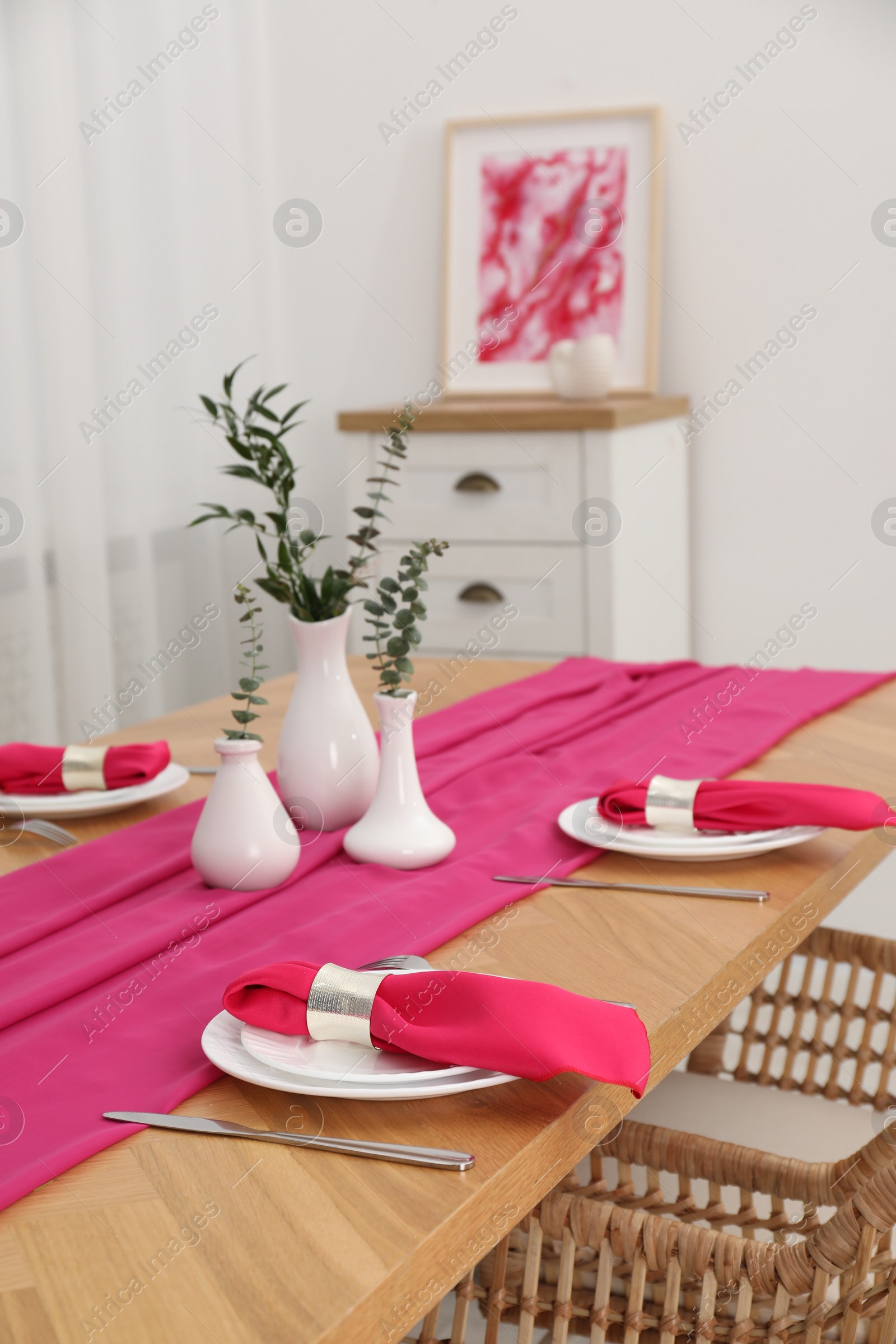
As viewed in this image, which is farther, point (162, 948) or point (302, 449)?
point (302, 449)

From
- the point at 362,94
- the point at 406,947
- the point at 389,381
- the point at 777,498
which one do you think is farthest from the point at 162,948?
the point at 362,94

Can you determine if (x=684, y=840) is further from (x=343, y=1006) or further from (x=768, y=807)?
(x=343, y=1006)

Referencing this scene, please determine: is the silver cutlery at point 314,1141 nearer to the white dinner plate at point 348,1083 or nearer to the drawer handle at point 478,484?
the white dinner plate at point 348,1083

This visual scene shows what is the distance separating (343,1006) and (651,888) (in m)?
0.38

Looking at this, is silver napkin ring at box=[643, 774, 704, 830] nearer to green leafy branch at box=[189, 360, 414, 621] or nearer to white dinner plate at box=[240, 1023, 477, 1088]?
green leafy branch at box=[189, 360, 414, 621]

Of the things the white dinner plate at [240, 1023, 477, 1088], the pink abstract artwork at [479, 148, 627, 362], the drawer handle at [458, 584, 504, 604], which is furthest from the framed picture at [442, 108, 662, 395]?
the white dinner plate at [240, 1023, 477, 1088]

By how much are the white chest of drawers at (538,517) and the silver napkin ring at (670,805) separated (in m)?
1.57

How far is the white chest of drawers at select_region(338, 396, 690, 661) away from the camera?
8.87 feet

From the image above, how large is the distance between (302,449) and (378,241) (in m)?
0.60

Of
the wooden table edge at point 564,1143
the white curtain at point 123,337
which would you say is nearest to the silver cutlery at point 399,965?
the wooden table edge at point 564,1143

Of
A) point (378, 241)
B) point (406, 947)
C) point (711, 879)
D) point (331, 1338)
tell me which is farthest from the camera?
point (378, 241)

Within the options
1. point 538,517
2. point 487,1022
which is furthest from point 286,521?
point 538,517

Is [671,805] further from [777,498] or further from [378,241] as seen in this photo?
[378,241]

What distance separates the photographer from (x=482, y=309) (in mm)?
3229
